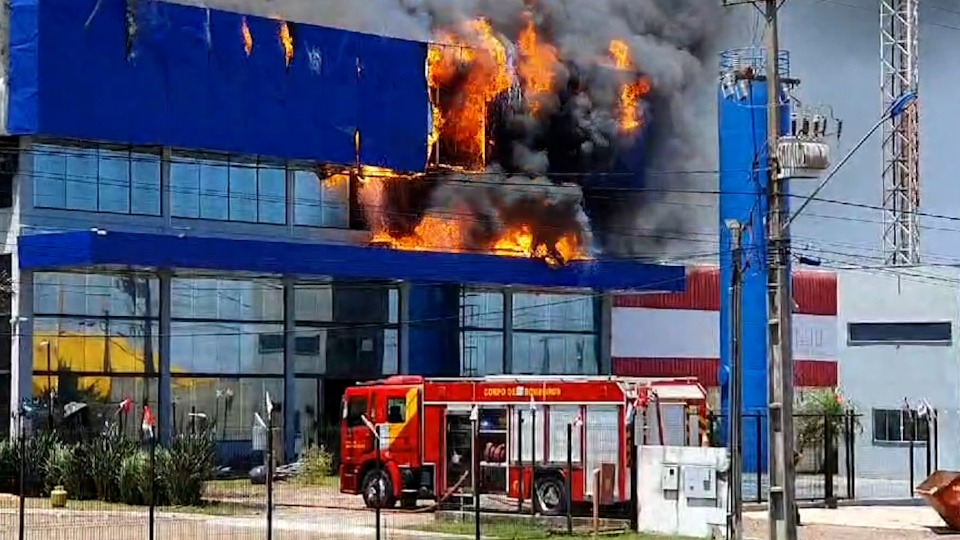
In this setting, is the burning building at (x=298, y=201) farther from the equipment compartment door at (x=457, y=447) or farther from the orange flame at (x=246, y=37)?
the equipment compartment door at (x=457, y=447)

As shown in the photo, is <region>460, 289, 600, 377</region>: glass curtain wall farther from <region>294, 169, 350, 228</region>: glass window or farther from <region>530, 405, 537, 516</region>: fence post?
<region>530, 405, 537, 516</region>: fence post

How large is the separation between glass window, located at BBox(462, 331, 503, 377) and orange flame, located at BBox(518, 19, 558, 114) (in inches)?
395

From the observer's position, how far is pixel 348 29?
60844 millimetres

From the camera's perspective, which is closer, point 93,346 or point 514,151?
point 93,346

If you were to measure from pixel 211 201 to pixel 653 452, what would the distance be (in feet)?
88.5

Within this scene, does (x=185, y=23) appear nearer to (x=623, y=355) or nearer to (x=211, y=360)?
(x=211, y=360)

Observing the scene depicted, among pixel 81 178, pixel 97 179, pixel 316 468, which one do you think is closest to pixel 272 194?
pixel 97 179

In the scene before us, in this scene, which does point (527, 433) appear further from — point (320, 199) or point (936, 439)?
point (320, 199)

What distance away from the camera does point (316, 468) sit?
47406 millimetres

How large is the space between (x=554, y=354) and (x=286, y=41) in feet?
56.2

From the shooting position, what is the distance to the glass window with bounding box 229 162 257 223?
56312 mm

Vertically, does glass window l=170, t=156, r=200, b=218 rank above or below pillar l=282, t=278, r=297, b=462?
above

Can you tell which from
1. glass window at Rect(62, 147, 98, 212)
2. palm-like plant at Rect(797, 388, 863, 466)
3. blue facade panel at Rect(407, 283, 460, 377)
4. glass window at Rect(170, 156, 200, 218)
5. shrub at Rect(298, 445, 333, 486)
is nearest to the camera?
shrub at Rect(298, 445, 333, 486)

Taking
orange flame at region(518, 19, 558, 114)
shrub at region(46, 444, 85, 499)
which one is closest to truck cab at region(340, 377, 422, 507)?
shrub at region(46, 444, 85, 499)
